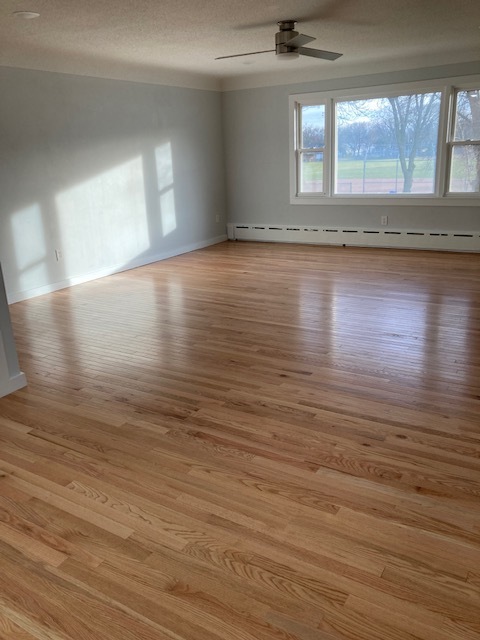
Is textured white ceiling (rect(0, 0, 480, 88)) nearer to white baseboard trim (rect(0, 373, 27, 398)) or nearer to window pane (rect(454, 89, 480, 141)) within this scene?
window pane (rect(454, 89, 480, 141))

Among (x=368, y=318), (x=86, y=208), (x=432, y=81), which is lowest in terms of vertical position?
(x=368, y=318)

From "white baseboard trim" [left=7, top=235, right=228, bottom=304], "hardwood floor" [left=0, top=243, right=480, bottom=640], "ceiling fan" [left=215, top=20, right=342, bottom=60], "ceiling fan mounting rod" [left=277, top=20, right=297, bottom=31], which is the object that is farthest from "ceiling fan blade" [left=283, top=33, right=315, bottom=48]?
"white baseboard trim" [left=7, top=235, right=228, bottom=304]

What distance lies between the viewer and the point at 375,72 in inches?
267

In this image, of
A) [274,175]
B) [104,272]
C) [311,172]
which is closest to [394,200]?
[311,172]

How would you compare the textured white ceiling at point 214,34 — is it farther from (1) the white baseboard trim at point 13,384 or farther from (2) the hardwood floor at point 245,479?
(1) the white baseboard trim at point 13,384

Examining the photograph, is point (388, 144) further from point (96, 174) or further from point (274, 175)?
point (96, 174)

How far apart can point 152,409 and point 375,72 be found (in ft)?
19.2

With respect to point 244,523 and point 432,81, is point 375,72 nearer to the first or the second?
point 432,81

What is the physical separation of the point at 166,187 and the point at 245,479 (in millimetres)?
5606

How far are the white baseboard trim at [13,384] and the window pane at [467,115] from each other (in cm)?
599

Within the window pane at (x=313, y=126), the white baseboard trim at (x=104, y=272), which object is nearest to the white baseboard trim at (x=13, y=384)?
the white baseboard trim at (x=104, y=272)

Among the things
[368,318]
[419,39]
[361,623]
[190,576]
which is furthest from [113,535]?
[419,39]

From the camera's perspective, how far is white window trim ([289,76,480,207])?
254 inches

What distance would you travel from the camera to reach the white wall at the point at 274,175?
22.7ft
